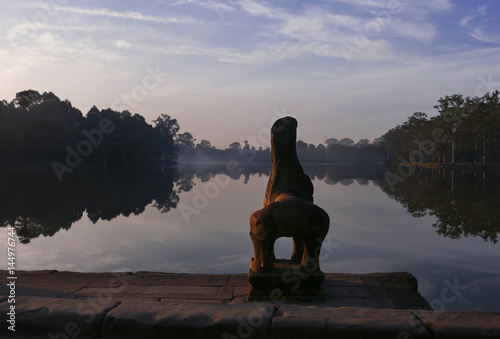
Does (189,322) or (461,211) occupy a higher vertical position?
(189,322)

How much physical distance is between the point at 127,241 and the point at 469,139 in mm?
58647

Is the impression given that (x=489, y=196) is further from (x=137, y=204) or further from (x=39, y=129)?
(x=39, y=129)

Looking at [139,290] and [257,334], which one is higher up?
[257,334]

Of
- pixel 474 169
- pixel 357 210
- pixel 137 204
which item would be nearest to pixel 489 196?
pixel 357 210

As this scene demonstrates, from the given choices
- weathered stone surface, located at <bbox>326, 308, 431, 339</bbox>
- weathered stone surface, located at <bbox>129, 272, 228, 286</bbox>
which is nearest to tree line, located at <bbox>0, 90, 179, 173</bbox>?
weathered stone surface, located at <bbox>129, 272, 228, 286</bbox>

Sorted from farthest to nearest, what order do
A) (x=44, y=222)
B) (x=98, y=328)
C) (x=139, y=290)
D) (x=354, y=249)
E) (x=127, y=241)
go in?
(x=44, y=222) → (x=127, y=241) → (x=354, y=249) → (x=139, y=290) → (x=98, y=328)

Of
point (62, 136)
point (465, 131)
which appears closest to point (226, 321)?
point (62, 136)

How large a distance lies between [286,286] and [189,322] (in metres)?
1.77

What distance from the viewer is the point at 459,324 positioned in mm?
3236

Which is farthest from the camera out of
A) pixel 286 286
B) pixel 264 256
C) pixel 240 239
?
pixel 240 239

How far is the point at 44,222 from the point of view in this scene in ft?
49.0

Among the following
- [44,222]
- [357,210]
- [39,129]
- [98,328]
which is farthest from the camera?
[39,129]

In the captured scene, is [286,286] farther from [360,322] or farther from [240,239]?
[240,239]

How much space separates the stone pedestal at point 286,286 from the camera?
4.83m
